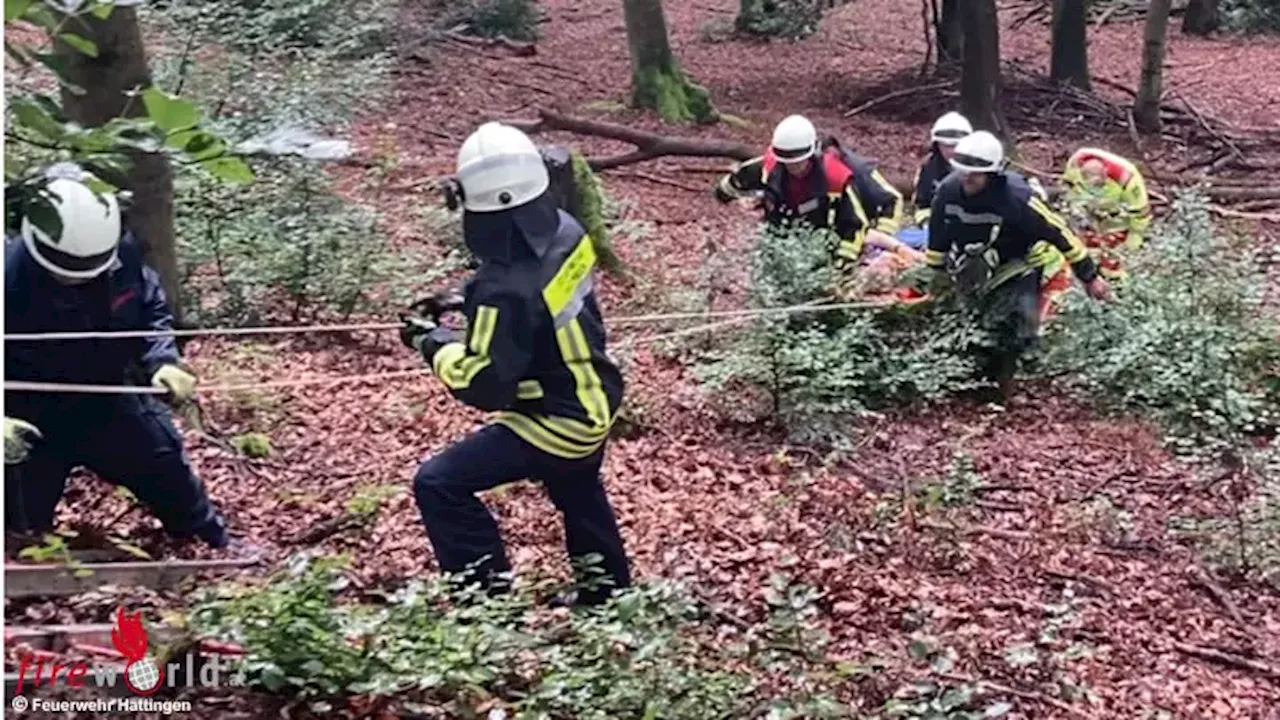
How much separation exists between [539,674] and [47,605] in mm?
1476

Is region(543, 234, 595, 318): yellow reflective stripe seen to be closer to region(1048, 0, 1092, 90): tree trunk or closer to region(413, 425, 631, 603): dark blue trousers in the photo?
region(413, 425, 631, 603): dark blue trousers

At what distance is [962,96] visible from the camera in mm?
17938

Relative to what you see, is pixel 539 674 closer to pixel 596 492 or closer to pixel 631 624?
pixel 631 624

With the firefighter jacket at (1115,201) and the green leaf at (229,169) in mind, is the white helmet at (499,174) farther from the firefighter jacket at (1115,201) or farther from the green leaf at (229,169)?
the firefighter jacket at (1115,201)

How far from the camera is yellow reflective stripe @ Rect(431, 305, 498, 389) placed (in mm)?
5043

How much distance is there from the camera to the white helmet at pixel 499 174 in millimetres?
5055

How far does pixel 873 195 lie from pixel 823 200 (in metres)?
0.34

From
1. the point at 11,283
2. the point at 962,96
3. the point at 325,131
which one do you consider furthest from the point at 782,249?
the point at 962,96

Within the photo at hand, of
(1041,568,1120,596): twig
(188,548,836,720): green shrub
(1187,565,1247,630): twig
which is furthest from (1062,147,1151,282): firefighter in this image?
(188,548,836,720): green shrub

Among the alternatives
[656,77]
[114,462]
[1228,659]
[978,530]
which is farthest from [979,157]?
[656,77]

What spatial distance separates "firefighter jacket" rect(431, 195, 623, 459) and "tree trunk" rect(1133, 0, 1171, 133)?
1400cm

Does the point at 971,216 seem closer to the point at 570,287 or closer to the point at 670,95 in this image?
the point at 570,287

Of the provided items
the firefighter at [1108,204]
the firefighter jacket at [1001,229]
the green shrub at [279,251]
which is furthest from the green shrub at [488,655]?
the firefighter at [1108,204]

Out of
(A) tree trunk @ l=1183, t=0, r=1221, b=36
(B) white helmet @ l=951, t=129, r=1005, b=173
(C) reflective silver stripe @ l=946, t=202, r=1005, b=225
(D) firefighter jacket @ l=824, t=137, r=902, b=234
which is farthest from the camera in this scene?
(A) tree trunk @ l=1183, t=0, r=1221, b=36
